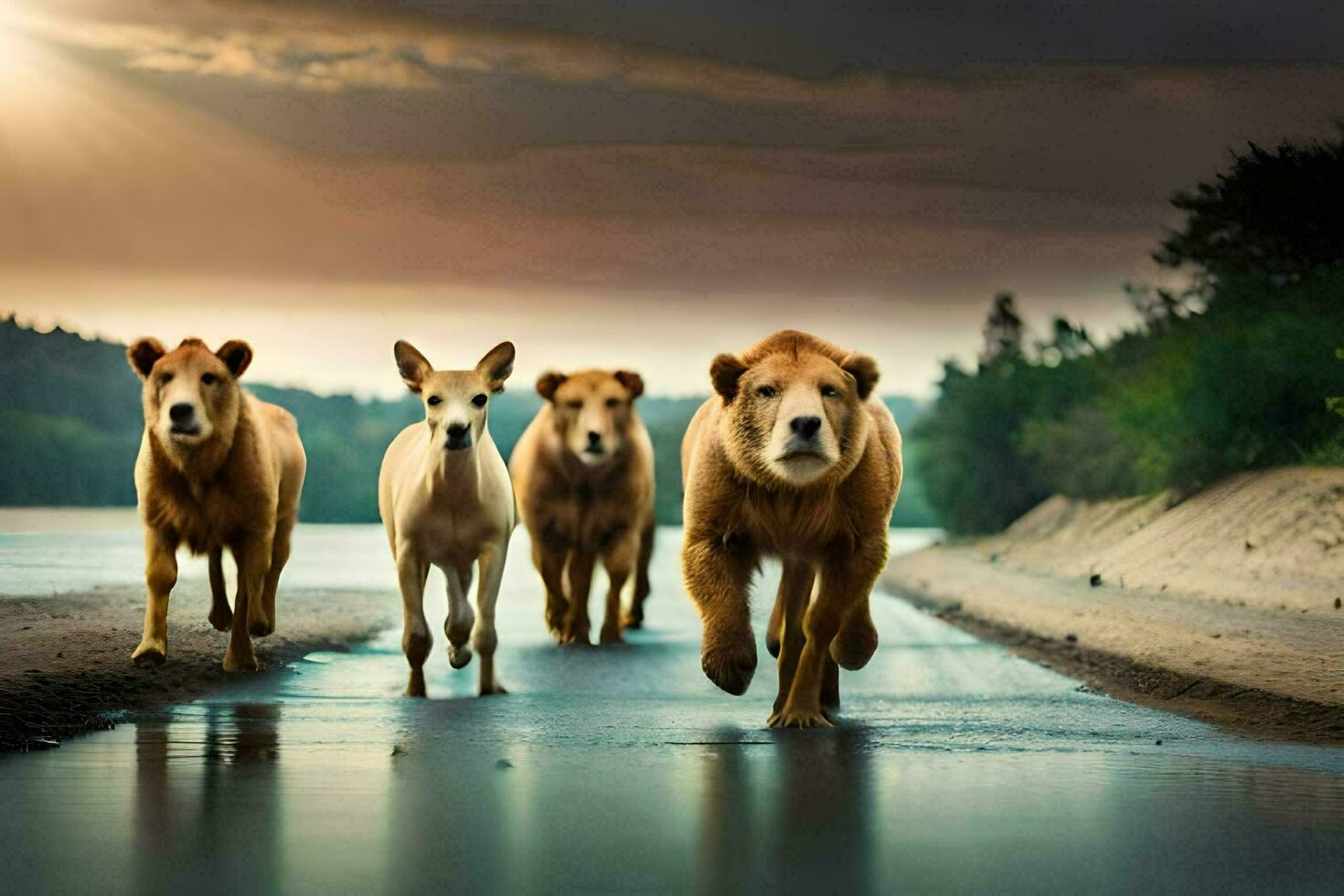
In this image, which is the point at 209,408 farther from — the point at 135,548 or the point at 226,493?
the point at 135,548

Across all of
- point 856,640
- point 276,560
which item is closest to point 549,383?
point 276,560

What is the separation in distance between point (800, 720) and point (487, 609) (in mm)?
2889

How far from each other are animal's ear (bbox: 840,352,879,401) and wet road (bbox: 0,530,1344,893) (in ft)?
7.39

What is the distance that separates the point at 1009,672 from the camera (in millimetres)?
17859

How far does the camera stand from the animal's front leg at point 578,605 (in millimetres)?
20531

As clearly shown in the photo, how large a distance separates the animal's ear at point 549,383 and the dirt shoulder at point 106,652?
11.2 ft

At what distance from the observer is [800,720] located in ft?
42.3

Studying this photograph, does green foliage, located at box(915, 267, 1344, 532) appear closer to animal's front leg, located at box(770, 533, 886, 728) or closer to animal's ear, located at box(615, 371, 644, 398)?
animal's ear, located at box(615, 371, 644, 398)

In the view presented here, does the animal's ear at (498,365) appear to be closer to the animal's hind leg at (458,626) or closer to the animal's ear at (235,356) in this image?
the animal's hind leg at (458,626)

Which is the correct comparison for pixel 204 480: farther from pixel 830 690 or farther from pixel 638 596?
pixel 638 596

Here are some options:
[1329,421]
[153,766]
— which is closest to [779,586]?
[153,766]

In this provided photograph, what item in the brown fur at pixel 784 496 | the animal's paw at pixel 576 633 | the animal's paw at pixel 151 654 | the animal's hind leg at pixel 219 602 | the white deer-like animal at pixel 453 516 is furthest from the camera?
the animal's paw at pixel 576 633

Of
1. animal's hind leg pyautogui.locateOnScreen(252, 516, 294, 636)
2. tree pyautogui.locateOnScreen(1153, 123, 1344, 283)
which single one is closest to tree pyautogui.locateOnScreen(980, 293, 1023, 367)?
tree pyautogui.locateOnScreen(1153, 123, 1344, 283)

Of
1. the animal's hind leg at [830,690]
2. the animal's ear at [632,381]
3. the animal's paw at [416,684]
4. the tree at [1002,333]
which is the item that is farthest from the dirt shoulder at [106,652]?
the tree at [1002,333]
